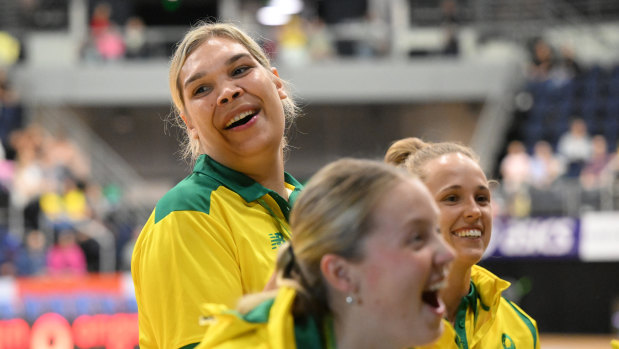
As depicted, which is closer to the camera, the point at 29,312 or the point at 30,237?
the point at 29,312

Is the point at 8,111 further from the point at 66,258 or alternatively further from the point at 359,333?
the point at 359,333

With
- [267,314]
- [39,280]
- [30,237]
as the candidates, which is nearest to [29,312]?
[39,280]

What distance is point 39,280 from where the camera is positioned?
8148 millimetres

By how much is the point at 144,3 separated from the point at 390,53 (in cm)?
649

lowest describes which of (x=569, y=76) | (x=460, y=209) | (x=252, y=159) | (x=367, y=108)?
(x=367, y=108)

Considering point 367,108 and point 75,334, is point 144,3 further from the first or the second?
point 75,334

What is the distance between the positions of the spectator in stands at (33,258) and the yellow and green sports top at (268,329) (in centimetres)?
811

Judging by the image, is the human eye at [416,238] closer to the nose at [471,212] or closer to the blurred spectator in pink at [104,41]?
the nose at [471,212]

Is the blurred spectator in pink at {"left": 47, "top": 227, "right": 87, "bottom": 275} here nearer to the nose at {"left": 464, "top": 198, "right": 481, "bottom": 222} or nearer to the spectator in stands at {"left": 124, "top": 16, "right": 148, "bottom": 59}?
the spectator in stands at {"left": 124, "top": 16, "right": 148, "bottom": 59}

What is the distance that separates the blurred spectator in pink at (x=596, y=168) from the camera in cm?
995

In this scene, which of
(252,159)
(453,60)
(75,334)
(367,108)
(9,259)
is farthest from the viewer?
(367,108)

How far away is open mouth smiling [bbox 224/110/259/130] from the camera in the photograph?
2.25 m

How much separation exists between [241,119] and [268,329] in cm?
80

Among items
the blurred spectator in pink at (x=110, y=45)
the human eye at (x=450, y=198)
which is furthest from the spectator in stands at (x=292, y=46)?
the human eye at (x=450, y=198)
